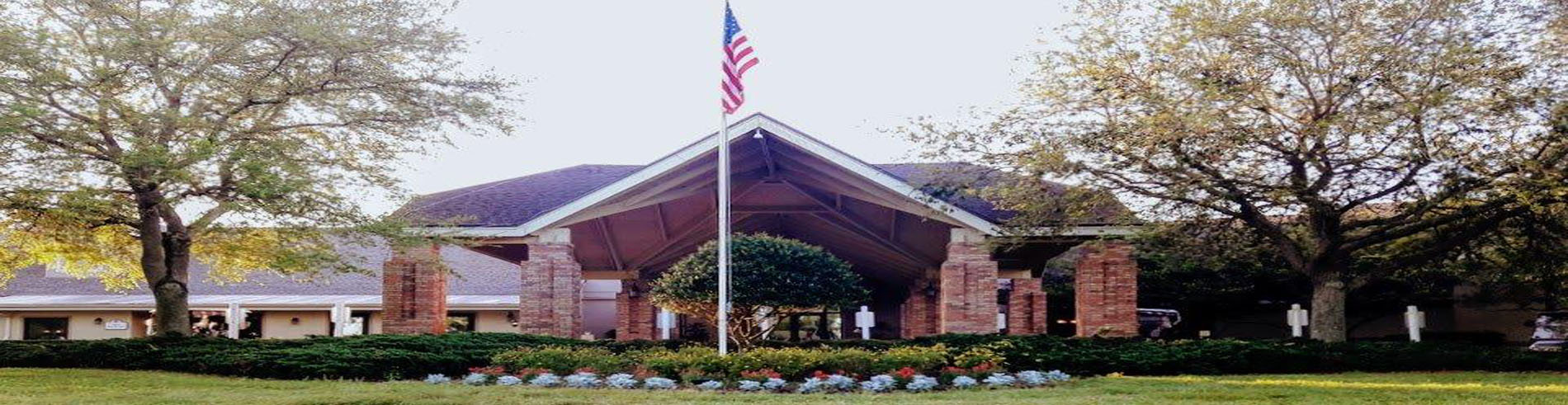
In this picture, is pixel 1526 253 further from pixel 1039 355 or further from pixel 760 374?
pixel 760 374

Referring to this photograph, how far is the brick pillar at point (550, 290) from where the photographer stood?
71.5 feet

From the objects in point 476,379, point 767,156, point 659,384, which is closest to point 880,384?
point 659,384

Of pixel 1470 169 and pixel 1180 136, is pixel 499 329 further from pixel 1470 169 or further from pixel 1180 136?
pixel 1470 169

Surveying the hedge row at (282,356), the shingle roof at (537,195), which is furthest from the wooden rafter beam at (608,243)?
the hedge row at (282,356)

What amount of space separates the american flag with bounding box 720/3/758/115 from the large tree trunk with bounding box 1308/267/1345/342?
A: 1006 cm

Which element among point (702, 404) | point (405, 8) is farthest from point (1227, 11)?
point (405, 8)

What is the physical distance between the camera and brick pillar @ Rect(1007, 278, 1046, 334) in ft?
82.1

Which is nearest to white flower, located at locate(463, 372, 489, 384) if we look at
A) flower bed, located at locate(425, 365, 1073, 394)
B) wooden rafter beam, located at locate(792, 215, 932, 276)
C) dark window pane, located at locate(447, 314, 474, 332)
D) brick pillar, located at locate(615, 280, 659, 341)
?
flower bed, located at locate(425, 365, 1073, 394)

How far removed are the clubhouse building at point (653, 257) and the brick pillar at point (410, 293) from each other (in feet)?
0.10

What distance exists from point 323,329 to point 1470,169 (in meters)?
29.5

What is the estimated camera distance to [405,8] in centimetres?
2009

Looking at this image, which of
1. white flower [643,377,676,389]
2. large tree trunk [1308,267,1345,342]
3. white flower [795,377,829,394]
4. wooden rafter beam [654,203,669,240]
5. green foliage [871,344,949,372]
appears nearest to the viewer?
white flower [795,377,829,394]

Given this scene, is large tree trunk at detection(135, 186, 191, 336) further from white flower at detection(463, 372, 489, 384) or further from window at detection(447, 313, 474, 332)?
window at detection(447, 313, 474, 332)

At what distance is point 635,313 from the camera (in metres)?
32.8
